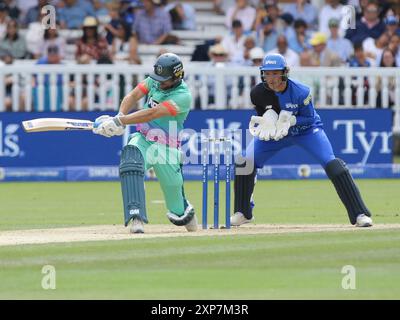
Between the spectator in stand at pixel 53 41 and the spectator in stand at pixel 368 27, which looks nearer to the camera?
the spectator in stand at pixel 53 41

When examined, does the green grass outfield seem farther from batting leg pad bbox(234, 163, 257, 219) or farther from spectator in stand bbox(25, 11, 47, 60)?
spectator in stand bbox(25, 11, 47, 60)

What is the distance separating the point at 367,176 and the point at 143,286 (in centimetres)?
1276

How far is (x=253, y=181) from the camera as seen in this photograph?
46.5 feet

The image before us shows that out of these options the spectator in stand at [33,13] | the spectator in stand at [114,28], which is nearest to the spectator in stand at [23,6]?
the spectator in stand at [33,13]

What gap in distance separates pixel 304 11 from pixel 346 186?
1299 cm

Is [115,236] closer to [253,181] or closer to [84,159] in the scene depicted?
[253,181]

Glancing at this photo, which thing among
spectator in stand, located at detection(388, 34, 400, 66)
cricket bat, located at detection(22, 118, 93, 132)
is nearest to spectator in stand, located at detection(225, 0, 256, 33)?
spectator in stand, located at detection(388, 34, 400, 66)

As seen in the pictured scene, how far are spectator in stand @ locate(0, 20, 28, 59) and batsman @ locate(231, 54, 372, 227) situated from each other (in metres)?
10.8

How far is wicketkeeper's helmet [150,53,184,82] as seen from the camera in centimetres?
1317

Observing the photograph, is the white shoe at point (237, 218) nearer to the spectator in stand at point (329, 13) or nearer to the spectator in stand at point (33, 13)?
the spectator in stand at point (329, 13)

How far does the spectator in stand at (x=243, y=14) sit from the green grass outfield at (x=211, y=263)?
1009 cm

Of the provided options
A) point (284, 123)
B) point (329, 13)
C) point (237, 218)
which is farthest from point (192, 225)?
point (329, 13)

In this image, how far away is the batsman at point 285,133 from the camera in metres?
13.7
